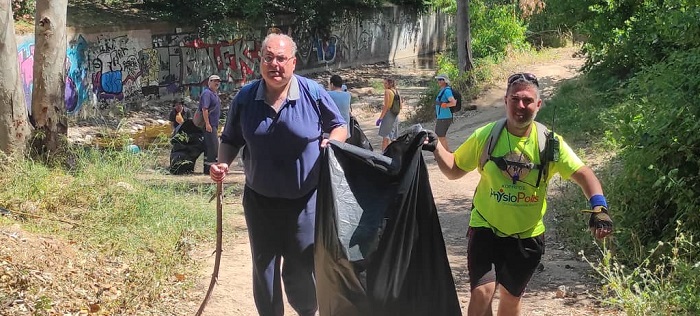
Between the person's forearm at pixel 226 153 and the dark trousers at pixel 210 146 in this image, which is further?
the dark trousers at pixel 210 146

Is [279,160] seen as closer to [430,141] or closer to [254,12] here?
[430,141]

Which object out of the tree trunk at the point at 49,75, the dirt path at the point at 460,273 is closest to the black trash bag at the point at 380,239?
the dirt path at the point at 460,273

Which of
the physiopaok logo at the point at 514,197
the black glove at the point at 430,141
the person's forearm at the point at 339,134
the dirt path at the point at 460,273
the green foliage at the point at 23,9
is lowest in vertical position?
the dirt path at the point at 460,273

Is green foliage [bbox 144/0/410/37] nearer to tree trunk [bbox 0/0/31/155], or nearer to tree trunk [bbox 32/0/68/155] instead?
tree trunk [bbox 32/0/68/155]

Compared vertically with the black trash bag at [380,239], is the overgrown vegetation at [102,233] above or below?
below

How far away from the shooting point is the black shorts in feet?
13.2

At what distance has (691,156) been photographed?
5688 millimetres

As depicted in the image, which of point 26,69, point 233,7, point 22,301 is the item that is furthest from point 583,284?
point 233,7

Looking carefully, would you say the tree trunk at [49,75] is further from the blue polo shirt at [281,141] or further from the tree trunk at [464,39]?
the tree trunk at [464,39]

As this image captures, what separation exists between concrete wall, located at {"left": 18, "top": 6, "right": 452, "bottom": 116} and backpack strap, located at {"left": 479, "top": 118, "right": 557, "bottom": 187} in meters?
15.4

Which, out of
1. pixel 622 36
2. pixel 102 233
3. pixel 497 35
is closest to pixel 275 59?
pixel 102 233

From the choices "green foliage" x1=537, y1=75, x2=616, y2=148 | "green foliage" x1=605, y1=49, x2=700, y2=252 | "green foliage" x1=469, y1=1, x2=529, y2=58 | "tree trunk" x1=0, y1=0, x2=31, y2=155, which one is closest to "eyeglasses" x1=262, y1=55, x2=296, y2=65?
"green foliage" x1=605, y1=49, x2=700, y2=252

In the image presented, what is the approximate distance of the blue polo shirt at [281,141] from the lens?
4355 millimetres

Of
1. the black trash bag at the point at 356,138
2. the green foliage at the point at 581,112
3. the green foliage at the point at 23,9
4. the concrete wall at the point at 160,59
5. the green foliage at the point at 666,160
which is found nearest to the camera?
the green foliage at the point at 666,160
